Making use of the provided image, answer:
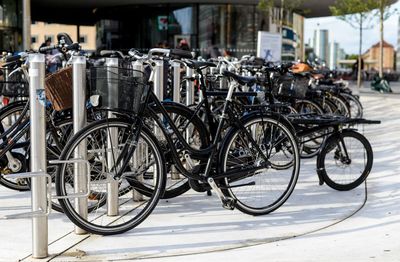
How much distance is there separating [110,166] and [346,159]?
2.53 meters

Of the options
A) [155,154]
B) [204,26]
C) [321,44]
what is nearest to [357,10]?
[204,26]

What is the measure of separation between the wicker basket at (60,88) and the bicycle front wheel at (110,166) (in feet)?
1.04

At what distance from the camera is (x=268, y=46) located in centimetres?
1541

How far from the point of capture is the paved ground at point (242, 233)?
361cm

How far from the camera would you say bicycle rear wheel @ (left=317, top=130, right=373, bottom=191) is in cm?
534

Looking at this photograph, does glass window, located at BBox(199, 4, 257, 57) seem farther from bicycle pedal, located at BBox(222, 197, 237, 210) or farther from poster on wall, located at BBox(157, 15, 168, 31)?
bicycle pedal, located at BBox(222, 197, 237, 210)

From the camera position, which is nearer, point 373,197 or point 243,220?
point 243,220

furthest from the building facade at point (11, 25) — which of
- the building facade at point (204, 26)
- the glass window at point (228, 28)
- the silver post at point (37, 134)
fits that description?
the silver post at point (37, 134)

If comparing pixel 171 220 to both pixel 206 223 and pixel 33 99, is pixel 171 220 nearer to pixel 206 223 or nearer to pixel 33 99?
pixel 206 223

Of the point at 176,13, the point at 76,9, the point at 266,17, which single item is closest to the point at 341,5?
the point at 266,17

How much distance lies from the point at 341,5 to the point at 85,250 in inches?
765

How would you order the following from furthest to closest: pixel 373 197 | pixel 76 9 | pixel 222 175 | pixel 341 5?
1. pixel 76 9
2. pixel 341 5
3. pixel 373 197
4. pixel 222 175

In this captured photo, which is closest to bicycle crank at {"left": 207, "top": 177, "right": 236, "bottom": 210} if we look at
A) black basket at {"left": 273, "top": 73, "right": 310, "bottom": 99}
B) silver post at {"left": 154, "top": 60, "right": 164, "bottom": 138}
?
silver post at {"left": 154, "top": 60, "right": 164, "bottom": 138}

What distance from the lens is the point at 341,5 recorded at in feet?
69.6
